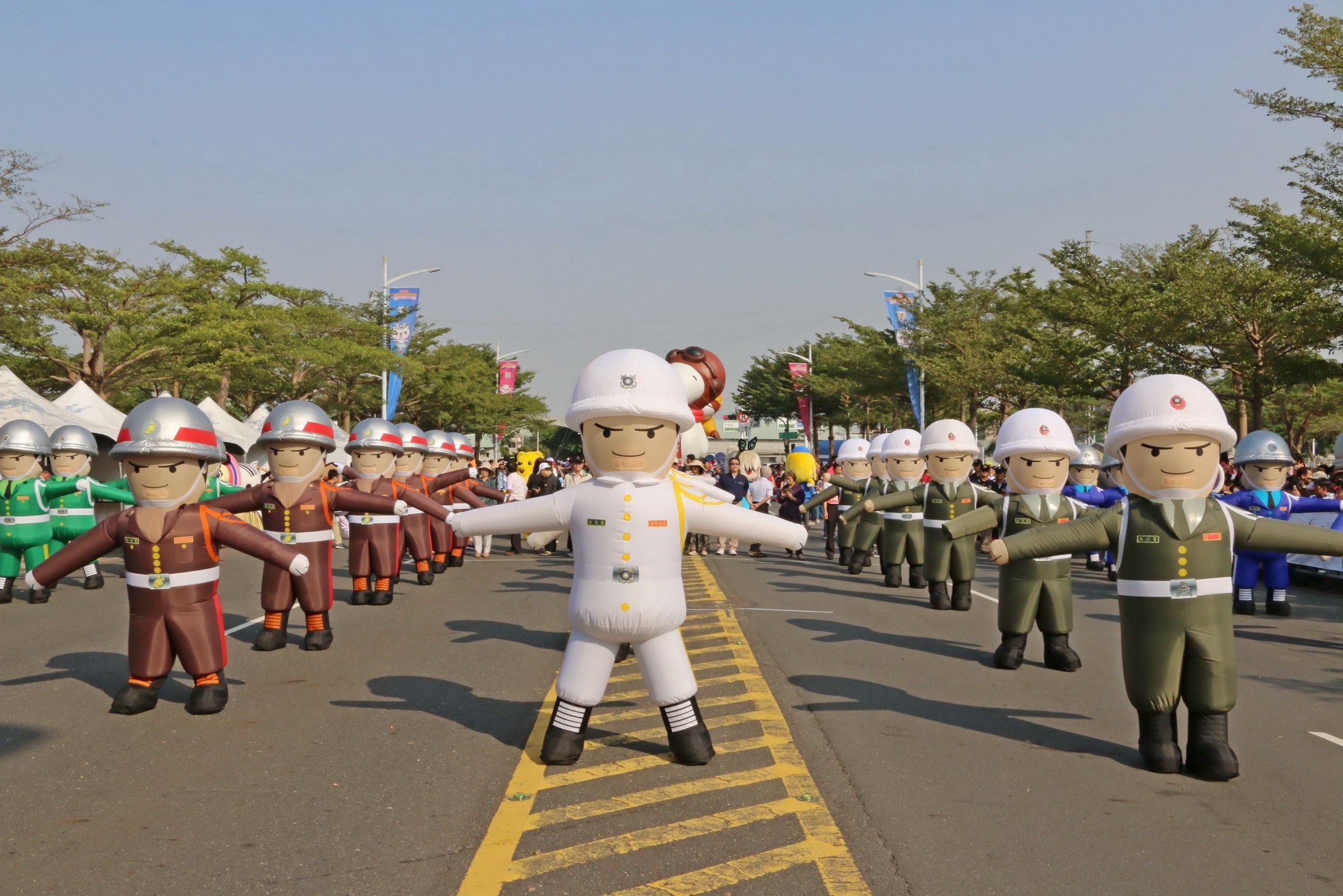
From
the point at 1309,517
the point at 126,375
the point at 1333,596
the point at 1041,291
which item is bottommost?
the point at 1333,596

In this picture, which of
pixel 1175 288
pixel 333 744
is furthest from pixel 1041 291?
pixel 333 744

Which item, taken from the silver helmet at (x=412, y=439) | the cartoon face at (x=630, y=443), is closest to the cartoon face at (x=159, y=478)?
the cartoon face at (x=630, y=443)

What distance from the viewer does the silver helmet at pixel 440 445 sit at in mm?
17234

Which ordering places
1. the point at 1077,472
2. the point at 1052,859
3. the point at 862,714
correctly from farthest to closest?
the point at 1077,472 → the point at 862,714 → the point at 1052,859

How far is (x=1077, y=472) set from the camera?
57.2ft

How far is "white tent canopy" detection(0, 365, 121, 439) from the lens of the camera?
20625 mm

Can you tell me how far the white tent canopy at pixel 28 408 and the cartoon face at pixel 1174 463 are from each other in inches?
744

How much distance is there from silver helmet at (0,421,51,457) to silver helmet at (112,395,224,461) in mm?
6952

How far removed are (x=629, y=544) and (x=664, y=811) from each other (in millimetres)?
1435

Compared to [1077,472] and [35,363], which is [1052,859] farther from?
[35,363]

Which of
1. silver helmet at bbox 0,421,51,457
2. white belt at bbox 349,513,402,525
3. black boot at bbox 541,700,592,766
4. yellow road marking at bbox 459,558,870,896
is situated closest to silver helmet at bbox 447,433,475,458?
white belt at bbox 349,513,402,525

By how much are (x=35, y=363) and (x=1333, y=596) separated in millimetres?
29864

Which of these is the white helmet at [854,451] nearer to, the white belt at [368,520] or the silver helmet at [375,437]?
the silver helmet at [375,437]

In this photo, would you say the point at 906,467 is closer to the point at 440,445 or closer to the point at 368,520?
the point at 440,445
